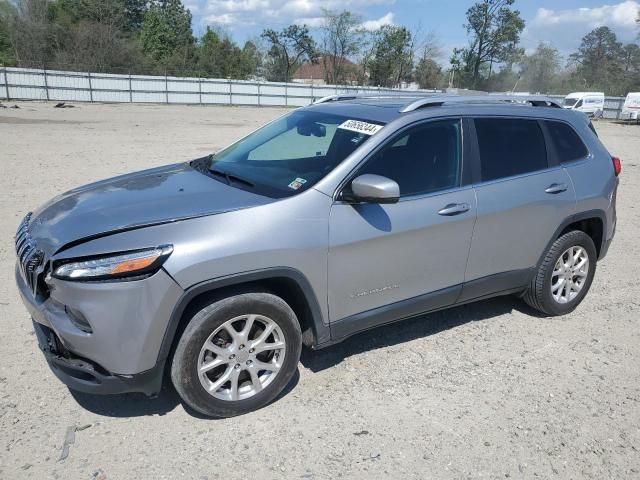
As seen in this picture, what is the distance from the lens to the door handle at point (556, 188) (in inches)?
163

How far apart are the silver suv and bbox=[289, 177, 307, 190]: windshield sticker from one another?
13 mm

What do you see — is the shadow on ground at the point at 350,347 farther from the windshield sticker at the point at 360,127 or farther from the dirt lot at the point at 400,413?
the windshield sticker at the point at 360,127

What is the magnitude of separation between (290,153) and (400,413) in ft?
6.42

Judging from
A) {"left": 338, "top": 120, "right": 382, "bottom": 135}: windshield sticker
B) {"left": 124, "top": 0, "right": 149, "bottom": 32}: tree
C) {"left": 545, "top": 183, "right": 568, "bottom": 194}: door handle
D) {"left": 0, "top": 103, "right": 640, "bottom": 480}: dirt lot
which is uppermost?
{"left": 124, "top": 0, "right": 149, "bottom": 32}: tree

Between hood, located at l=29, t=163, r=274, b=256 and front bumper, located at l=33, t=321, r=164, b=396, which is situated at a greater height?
hood, located at l=29, t=163, r=274, b=256

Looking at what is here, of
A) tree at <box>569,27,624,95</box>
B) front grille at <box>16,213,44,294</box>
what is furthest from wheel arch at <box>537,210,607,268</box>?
tree at <box>569,27,624,95</box>

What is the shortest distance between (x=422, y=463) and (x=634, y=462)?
1174mm

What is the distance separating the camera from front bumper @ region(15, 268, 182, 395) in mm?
2592

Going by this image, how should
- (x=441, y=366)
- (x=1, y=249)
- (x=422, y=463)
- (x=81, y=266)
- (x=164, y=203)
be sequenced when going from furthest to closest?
(x=1, y=249) < (x=441, y=366) < (x=164, y=203) < (x=422, y=463) < (x=81, y=266)

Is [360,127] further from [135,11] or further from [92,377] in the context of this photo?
[135,11]

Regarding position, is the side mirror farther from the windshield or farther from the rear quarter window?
the rear quarter window

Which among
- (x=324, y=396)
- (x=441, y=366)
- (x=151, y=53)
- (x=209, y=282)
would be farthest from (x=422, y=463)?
(x=151, y=53)

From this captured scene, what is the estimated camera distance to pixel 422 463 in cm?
280

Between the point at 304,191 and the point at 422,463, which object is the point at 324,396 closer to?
the point at 422,463
